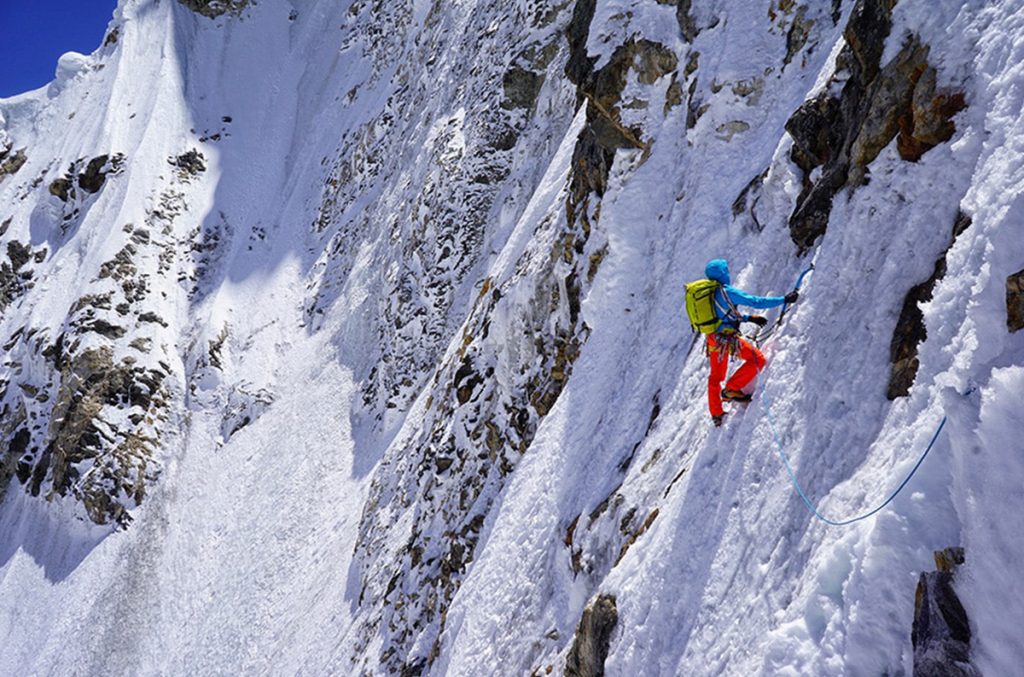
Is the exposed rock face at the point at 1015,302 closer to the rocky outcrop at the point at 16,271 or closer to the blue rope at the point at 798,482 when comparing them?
the blue rope at the point at 798,482

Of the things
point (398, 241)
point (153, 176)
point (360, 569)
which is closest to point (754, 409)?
point (360, 569)

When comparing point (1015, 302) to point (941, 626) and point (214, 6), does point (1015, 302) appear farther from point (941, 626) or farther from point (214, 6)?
point (214, 6)

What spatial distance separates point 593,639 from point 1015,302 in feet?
19.9

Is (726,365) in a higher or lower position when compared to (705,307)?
lower

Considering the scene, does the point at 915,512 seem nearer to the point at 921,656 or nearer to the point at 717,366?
the point at 921,656

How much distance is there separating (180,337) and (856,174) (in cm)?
3899

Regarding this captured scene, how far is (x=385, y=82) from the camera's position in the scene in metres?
43.7

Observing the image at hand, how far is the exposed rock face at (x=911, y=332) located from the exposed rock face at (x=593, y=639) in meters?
4.28

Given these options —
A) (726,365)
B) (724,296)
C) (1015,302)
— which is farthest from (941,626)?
(724,296)

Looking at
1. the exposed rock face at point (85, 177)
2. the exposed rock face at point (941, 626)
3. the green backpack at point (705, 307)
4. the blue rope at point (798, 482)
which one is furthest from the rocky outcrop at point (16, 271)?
the exposed rock face at point (941, 626)

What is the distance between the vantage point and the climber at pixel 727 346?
7.35 meters

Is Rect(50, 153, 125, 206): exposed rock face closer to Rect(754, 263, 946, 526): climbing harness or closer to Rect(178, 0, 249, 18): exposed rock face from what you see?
Rect(178, 0, 249, 18): exposed rock face

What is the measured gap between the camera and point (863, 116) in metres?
7.18

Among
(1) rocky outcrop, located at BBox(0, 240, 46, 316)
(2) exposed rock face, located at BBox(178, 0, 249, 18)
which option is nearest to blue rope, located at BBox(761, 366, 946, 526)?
(1) rocky outcrop, located at BBox(0, 240, 46, 316)
